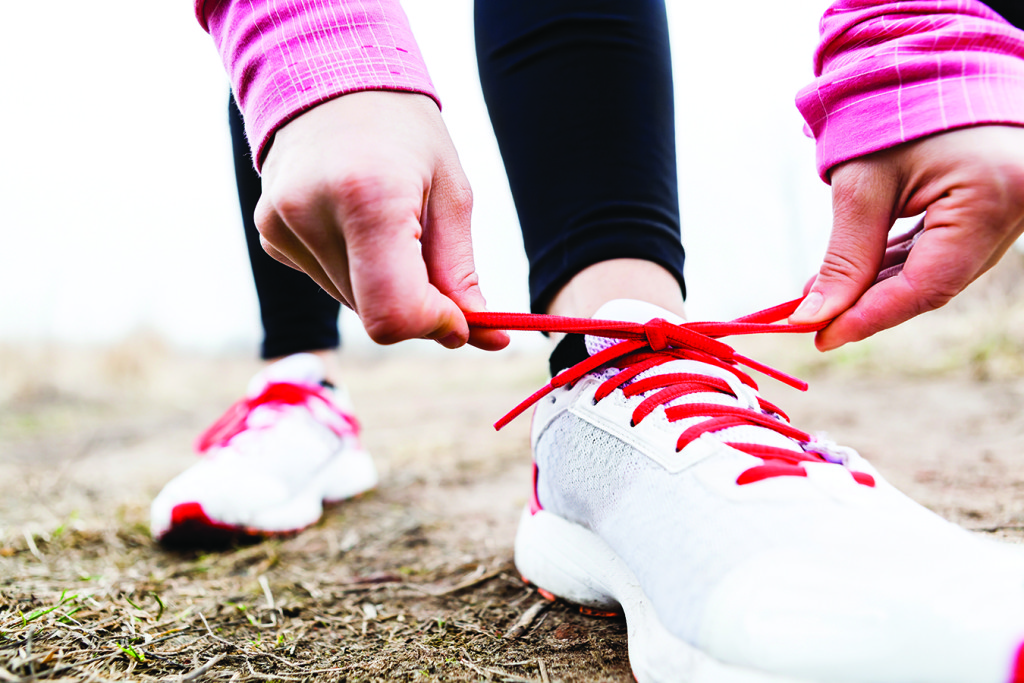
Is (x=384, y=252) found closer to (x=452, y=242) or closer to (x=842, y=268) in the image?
(x=452, y=242)

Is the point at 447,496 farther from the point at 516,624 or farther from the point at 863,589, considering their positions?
the point at 863,589

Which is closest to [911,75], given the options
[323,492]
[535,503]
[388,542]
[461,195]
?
[461,195]

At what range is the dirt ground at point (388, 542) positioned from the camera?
28.9 inches

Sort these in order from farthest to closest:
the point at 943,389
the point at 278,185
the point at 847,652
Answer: the point at 943,389
the point at 278,185
the point at 847,652

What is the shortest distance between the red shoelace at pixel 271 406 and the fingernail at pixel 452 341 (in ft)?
3.35

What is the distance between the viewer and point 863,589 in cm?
50

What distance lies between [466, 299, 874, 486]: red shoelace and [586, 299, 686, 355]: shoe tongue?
0.09ft

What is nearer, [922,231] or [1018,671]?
[1018,671]

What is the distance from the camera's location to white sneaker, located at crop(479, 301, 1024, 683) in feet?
1.57

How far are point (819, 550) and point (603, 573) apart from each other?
1.06 feet

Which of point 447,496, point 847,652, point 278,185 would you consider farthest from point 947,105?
point 447,496

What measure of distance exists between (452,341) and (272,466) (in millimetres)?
947

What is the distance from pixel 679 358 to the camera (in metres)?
0.88

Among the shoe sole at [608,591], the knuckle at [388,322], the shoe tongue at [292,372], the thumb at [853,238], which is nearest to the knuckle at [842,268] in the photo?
the thumb at [853,238]
